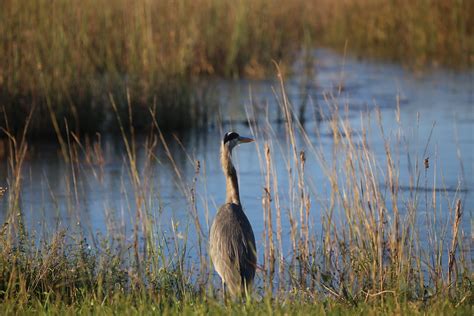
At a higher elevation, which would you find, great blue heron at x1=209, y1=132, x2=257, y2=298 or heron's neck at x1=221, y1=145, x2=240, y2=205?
heron's neck at x1=221, y1=145, x2=240, y2=205

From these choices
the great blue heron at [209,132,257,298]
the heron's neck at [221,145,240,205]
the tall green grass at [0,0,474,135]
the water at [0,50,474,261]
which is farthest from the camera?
the tall green grass at [0,0,474,135]

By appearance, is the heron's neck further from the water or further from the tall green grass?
the tall green grass

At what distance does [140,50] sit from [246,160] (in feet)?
7.91

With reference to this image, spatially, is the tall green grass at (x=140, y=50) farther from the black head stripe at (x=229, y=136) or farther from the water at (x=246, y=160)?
the black head stripe at (x=229, y=136)

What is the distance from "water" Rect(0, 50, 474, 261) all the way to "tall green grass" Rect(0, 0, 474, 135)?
1.23 ft

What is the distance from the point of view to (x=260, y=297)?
15.9 ft

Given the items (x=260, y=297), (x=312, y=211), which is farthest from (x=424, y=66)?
(x=260, y=297)

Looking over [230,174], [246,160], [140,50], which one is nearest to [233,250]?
[230,174]

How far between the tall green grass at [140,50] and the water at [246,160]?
38cm

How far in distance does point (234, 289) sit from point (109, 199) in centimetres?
290

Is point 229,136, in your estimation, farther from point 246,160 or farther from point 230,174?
point 246,160

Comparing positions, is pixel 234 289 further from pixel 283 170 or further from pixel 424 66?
pixel 424 66

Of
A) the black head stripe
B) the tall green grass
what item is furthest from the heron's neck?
the tall green grass

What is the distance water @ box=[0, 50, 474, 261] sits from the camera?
6.46 meters
